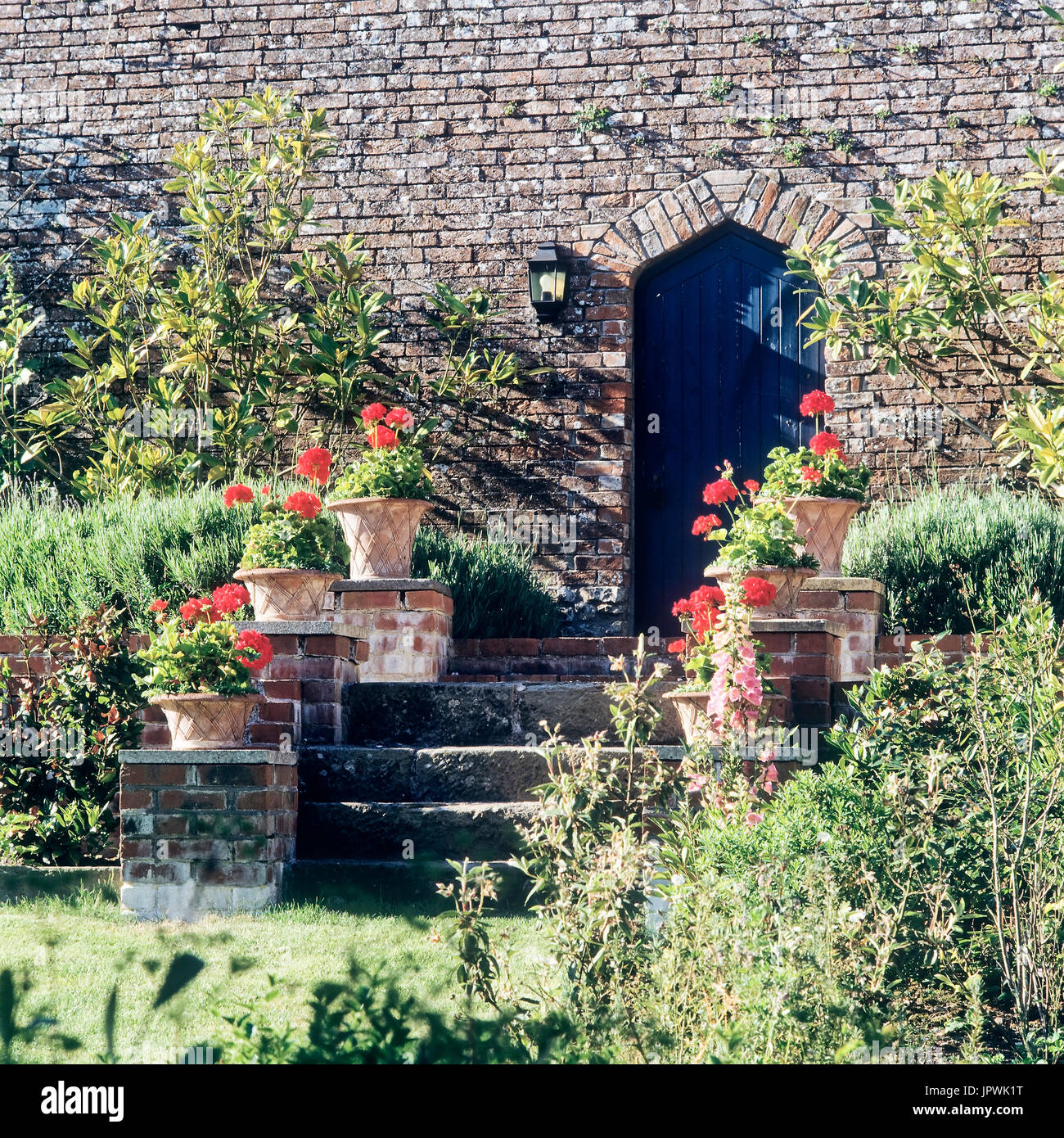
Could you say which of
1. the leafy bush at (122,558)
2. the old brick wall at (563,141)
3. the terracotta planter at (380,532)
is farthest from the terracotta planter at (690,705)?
the old brick wall at (563,141)

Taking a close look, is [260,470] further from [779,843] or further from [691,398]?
[779,843]

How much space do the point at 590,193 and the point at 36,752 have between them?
4.49m

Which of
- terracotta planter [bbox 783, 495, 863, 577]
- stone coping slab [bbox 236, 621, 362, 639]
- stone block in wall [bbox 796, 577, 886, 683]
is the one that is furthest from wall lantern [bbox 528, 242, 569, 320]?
stone coping slab [bbox 236, 621, 362, 639]

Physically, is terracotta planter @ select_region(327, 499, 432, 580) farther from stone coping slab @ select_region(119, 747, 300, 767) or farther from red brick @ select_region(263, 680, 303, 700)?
stone coping slab @ select_region(119, 747, 300, 767)

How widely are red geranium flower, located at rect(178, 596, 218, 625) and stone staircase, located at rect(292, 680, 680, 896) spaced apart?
2.00ft

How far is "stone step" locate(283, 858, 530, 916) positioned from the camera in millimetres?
4145

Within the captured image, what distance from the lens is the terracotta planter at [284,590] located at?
5.25 meters

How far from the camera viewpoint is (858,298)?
23.2ft

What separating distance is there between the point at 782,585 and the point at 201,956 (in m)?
2.76

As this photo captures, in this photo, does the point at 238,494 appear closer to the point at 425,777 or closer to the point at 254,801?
the point at 425,777

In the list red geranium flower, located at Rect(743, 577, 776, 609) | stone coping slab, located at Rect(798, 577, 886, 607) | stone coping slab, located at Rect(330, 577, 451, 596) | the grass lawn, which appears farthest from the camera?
stone coping slab, located at Rect(330, 577, 451, 596)

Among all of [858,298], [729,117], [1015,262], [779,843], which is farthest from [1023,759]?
[729,117]

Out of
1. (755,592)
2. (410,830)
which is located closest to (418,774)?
(410,830)

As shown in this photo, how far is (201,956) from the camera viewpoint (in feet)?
10.6
